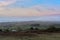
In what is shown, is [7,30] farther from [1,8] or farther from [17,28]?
[1,8]

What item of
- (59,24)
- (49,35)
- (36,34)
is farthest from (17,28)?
(59,24)

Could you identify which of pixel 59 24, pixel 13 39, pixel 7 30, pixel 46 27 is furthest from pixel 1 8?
pixel 59 24

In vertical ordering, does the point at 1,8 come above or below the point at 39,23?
above

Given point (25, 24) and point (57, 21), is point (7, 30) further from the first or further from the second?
point (57, 21)

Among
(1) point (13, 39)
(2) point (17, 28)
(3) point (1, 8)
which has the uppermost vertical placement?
(3) point (1, 8)

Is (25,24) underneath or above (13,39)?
above

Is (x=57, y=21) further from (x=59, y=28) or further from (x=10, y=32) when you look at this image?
(x=10, y=32)

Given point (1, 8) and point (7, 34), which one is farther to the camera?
point (1, 8)

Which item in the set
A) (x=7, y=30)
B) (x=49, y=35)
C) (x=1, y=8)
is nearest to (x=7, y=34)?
(x=7, y=30)
